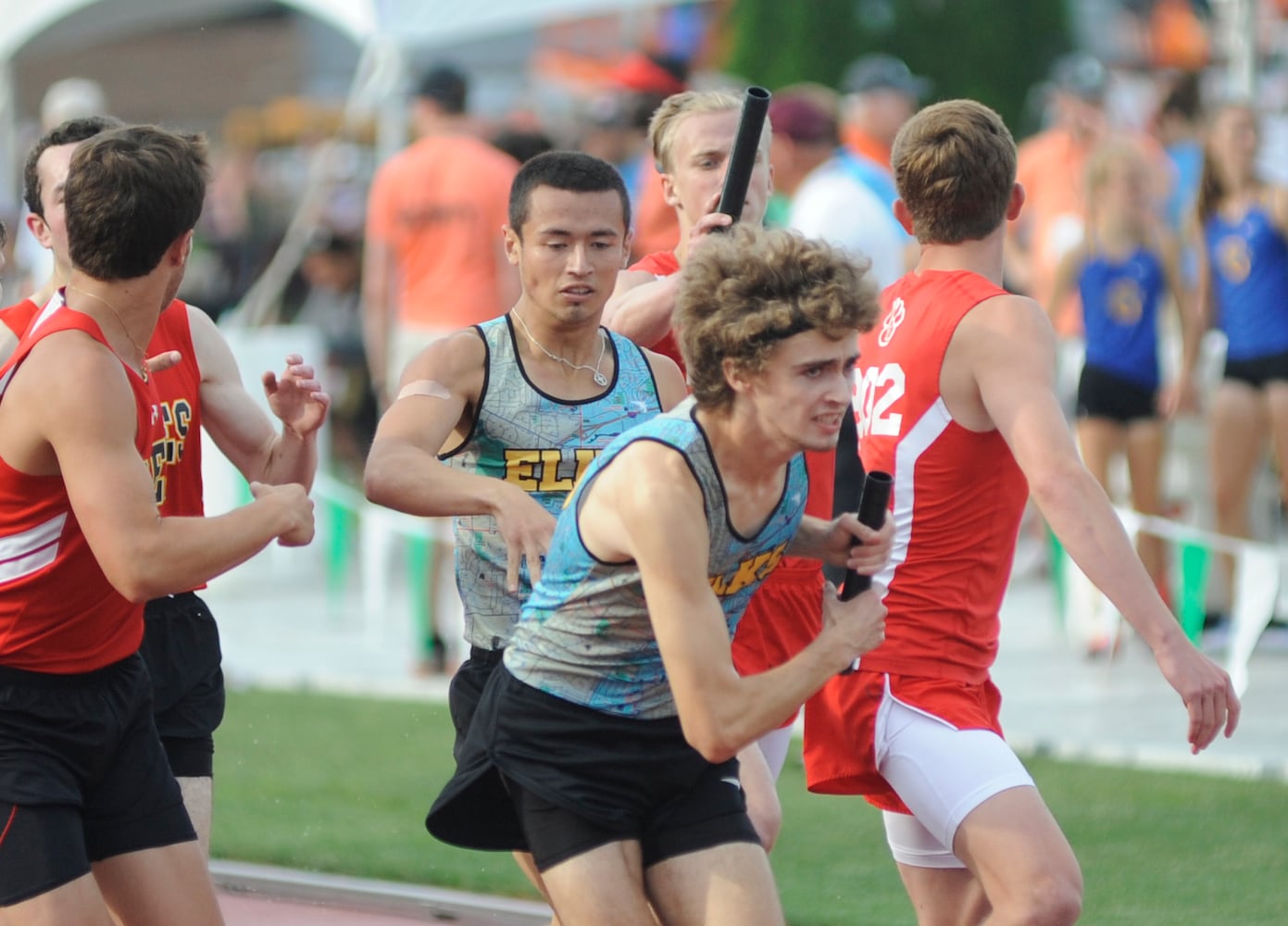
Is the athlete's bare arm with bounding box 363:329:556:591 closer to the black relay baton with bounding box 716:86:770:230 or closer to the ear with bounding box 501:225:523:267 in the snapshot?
the ear with bounding box 501:225:523:267

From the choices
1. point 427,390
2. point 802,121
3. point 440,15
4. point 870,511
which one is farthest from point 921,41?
point 870,511

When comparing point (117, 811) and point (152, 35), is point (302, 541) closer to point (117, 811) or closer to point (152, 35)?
point (117, 811)

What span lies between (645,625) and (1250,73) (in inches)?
340

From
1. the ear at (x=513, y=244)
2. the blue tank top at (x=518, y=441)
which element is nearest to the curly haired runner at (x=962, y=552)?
the blue tank top at (x=518, y=441)

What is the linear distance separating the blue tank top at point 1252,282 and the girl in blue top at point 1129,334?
0.69 ft

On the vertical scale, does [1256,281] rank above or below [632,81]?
below

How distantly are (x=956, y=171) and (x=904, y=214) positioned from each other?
0.79 feet

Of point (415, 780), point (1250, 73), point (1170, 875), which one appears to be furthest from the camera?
point (1250, 73)

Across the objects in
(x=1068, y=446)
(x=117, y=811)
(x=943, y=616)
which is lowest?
(x=117, y=811)

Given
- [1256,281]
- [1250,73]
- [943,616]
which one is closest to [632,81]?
[1250,73]

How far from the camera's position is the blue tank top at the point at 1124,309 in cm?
892

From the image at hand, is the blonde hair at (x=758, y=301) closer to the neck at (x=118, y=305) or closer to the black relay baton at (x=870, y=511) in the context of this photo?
A: the black relay baton at (x=870, y=511)

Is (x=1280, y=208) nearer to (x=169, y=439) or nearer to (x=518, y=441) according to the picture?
(x=518, y=441)

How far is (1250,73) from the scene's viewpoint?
10898mm
